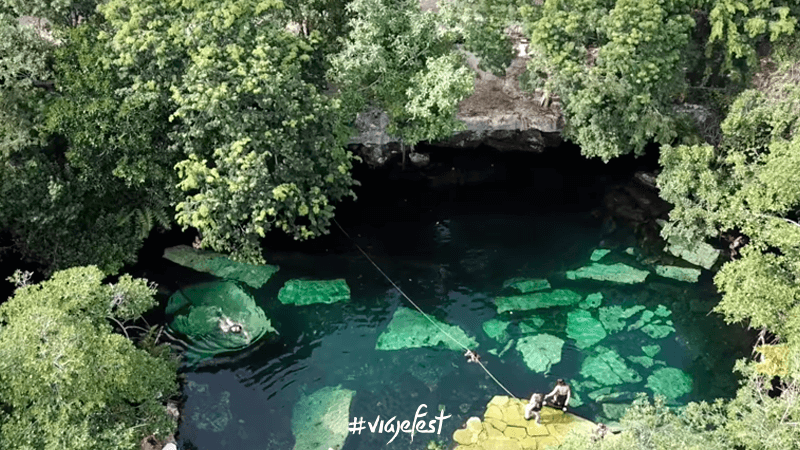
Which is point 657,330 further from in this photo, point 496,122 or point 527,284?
point 496,122

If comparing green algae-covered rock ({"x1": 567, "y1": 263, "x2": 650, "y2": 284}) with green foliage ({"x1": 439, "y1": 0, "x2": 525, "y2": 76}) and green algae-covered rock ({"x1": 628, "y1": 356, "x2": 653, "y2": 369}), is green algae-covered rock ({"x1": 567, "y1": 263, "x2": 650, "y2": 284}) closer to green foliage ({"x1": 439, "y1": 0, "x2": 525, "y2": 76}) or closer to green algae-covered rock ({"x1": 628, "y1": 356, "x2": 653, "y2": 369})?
green algae-covered rock ({"x1": 628, "y1": 356, "x2": 653, "y2": 369})

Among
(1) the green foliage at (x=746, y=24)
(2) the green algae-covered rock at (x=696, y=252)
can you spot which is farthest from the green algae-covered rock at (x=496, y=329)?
(1) the green foliage at (x=746, y=24)

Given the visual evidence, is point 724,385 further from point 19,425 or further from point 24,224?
point 24,224

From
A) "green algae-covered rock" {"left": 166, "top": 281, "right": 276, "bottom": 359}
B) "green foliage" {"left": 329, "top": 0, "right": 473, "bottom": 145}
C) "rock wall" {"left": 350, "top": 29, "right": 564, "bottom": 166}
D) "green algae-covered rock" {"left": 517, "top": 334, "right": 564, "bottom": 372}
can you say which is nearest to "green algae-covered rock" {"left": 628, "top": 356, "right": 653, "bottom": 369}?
"green algae-covered rock" {"left": 517, "top": 334, "right": 564, "bottom": 372}

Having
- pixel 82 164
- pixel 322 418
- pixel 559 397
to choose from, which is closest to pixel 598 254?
pixel 559 397

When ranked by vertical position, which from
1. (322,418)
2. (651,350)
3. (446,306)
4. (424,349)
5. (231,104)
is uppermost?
(231,104)

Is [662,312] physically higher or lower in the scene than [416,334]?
higher
